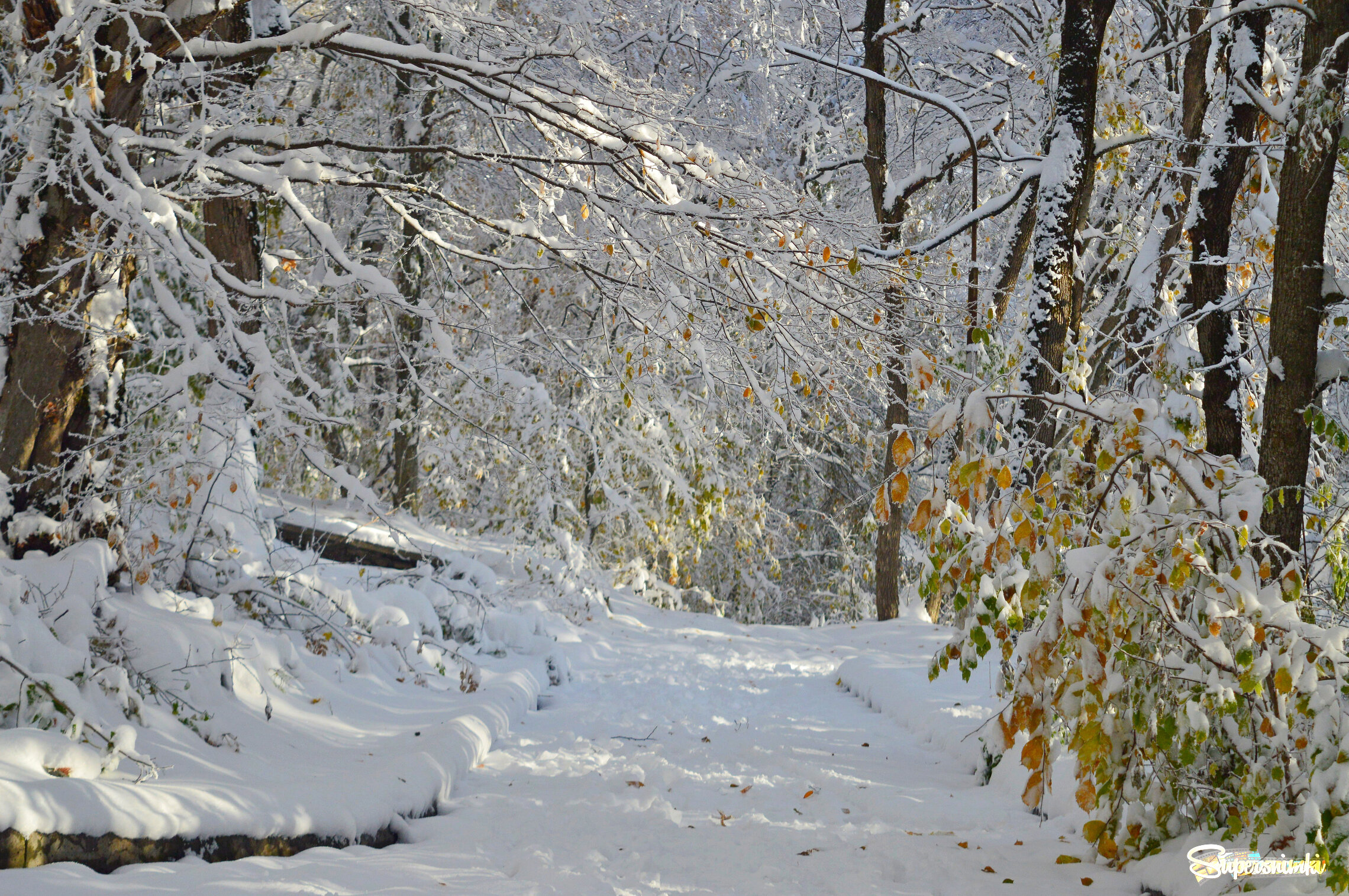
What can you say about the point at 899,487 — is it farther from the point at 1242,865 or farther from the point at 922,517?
the point at 1242,865

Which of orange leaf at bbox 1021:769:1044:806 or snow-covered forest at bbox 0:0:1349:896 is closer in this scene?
snow-covered forest at bbox 0:0:1349:896

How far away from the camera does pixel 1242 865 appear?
2850 millimetres

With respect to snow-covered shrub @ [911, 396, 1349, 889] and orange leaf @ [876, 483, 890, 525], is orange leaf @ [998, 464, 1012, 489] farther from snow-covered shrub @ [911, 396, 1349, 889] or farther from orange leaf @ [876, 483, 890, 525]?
orange leaf @ [876, 483, 890, 525]

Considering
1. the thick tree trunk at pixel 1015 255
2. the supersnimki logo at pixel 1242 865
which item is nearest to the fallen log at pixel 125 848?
the supersnimki logo at pixel 1242 865

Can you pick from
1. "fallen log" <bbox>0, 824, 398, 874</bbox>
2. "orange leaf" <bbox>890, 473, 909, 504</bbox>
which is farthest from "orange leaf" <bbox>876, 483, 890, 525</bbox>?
"fallen log" <bbox>0, 824, 398, 874</bbox>

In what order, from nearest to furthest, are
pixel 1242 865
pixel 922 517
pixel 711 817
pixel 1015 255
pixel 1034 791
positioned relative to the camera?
1. pixel 1242 865
2. pixel 922 517
3. pixel 1034 791
4. pixel 711 817
5. pixel 1015 255

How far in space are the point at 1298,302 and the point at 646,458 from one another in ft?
20.6

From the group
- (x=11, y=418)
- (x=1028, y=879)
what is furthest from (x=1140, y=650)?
(x=11, y=418)

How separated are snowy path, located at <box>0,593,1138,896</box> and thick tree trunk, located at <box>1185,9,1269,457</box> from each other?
213 centimetres

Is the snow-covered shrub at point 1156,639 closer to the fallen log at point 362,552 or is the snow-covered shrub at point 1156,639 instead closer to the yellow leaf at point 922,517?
the yellow leaf at point 922,517

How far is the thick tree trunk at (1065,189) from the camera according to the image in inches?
225

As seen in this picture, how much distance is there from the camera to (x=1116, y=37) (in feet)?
25.9

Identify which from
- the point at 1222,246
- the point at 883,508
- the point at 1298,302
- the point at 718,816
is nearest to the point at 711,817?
the point at 718,816

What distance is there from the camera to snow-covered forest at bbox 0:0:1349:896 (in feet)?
10.0
